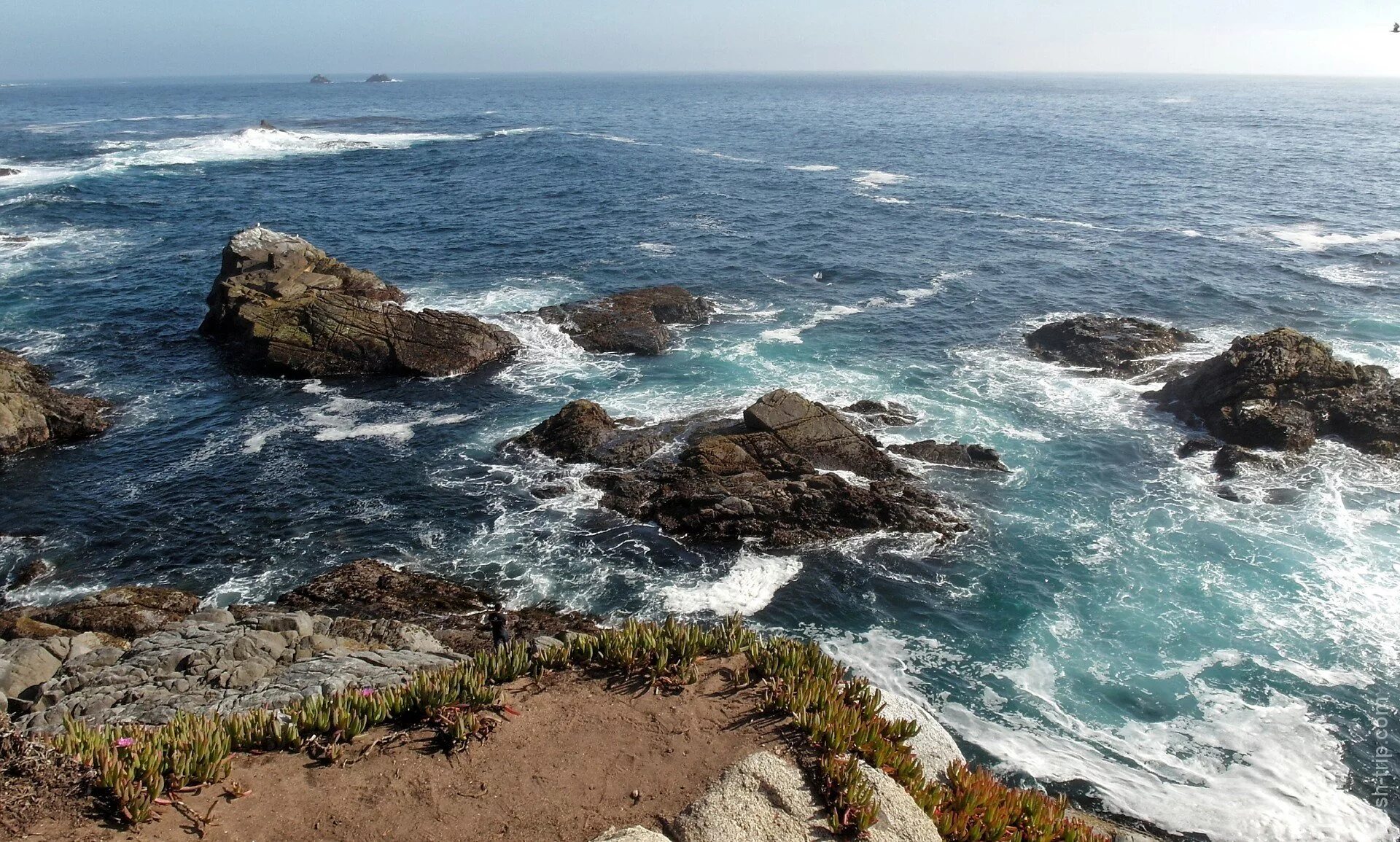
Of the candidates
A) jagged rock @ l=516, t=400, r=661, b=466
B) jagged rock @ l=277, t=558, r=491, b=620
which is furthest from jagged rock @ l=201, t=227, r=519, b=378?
jagged rock @ l=277, t=558, r=491, b=620

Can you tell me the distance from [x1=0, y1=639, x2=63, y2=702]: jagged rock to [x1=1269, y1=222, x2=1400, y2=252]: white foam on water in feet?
240

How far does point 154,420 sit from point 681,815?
1315 inches

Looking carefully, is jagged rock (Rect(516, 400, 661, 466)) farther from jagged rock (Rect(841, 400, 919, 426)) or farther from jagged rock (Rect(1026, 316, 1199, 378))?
jagged rock (Rect(1026, 316, 1199, 378))

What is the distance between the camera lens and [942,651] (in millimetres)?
22969

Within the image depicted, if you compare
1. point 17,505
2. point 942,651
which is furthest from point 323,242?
point 942,651

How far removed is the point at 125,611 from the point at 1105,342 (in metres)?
42.6

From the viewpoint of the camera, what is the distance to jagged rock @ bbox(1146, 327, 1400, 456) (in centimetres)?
3238

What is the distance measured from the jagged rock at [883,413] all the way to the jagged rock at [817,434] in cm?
317

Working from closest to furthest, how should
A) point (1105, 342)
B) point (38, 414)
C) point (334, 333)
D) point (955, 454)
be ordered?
point (955, 454), point (38, 414), point (334, 333), point (1105, 342)

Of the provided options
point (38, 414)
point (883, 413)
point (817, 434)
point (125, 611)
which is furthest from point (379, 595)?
point (883, 413)

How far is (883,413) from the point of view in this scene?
116ft

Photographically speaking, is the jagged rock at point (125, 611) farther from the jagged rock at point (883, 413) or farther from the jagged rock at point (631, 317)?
the jagged rock at point (883, 413)

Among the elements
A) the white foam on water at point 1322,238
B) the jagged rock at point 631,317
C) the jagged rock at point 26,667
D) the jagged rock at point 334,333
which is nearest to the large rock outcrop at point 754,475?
the jagged rock at point 334,333

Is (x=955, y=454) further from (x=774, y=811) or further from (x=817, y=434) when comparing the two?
(x=774, y=811)
